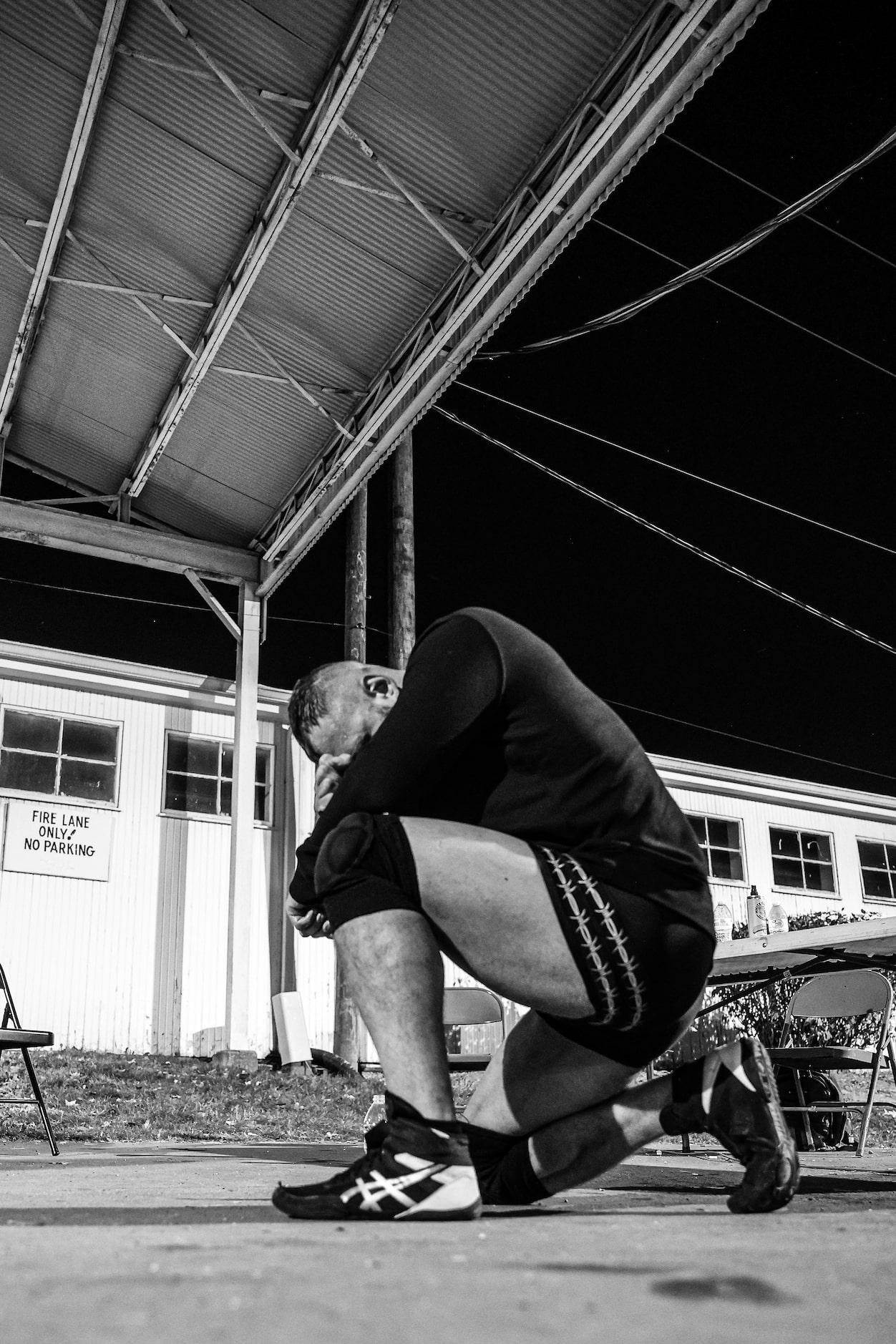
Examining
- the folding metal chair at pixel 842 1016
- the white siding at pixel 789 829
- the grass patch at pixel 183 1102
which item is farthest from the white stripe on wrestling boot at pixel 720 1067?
the white siding at pixel 789 829

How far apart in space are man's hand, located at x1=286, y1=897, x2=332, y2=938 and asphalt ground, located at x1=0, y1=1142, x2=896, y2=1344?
1.68 ft

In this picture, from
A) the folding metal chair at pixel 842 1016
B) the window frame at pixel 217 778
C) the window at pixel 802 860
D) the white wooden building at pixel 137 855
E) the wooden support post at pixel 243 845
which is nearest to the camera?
the folding metal chair at pixel 842 1016

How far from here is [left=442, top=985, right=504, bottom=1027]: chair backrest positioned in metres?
7.55

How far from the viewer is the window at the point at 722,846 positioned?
54.5ft

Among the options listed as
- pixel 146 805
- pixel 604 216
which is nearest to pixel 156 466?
pixel 146 805

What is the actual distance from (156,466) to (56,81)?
13.2 ft

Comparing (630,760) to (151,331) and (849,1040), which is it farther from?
(849,1040)

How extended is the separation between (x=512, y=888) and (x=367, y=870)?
0.23 metres

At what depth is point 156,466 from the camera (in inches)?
415

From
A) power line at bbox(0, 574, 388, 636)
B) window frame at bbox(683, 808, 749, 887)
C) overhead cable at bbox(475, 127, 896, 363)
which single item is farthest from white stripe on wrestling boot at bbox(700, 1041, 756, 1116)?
window frame at bbox(683, 808, 749, 887)

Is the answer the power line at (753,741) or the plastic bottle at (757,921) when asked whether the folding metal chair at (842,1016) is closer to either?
the plastic bottle at (757,921)

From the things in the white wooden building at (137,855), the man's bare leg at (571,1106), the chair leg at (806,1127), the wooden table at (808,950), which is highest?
the white wooden building at (137,855)

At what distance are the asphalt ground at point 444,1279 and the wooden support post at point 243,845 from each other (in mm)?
9364

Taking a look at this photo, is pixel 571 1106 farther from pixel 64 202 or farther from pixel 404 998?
pixel 64 202
